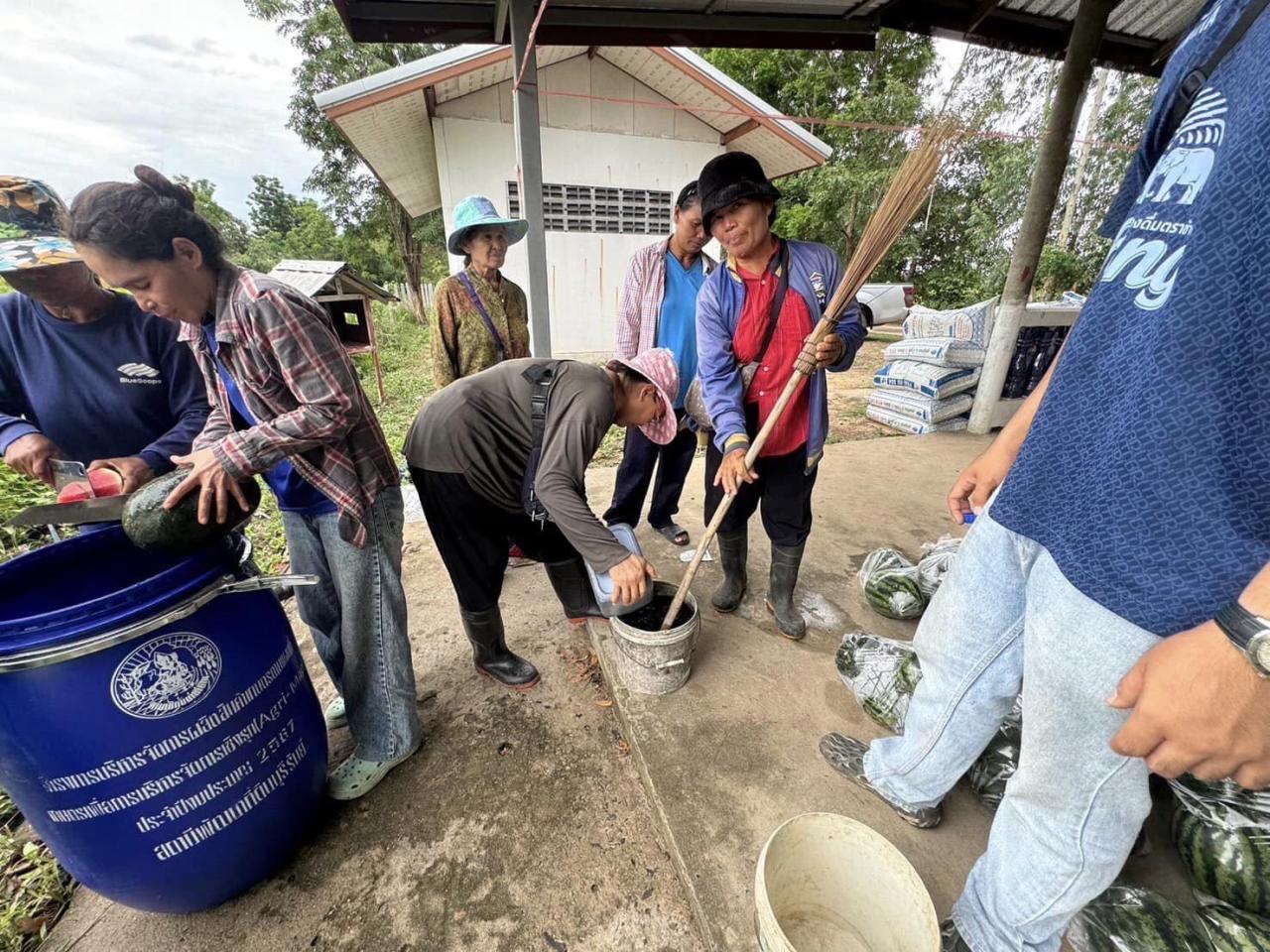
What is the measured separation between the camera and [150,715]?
4.06 ft

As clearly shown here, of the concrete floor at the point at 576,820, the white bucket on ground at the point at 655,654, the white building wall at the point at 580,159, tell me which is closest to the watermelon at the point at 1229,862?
the concrete floor at the point at 576,820

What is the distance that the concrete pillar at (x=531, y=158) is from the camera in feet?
10.3

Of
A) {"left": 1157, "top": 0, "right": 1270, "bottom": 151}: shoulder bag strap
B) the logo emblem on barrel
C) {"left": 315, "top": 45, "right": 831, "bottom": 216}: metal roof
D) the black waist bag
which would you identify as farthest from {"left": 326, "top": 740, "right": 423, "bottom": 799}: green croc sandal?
{"left": 315, "top": 45, "right": 831, "bottom": 216}: metal roof

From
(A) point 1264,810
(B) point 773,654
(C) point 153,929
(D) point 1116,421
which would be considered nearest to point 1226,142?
(D) point 1116,421

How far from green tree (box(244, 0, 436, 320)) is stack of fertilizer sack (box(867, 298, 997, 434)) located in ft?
44.7

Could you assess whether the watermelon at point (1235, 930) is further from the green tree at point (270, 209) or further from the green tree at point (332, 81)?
the green tree at point (270, 209)

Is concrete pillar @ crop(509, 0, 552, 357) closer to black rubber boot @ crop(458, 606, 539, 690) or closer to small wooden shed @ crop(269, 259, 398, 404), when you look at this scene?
black rubber boot @ crop(458, 606, 539, 690)

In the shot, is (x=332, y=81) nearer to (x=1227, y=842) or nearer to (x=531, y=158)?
(x=531, y=158)

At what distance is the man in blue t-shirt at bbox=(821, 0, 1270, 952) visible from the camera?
741 mm

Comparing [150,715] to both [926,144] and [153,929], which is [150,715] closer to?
[153,929]

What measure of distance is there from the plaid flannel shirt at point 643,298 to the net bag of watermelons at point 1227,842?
2638 millimetres

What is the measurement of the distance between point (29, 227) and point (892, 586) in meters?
3.64

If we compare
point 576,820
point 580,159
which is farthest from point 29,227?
point 580,159

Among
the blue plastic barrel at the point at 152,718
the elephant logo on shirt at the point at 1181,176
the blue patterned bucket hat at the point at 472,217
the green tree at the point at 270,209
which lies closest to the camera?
the elephant logo on shirt at the point at 1181,176
